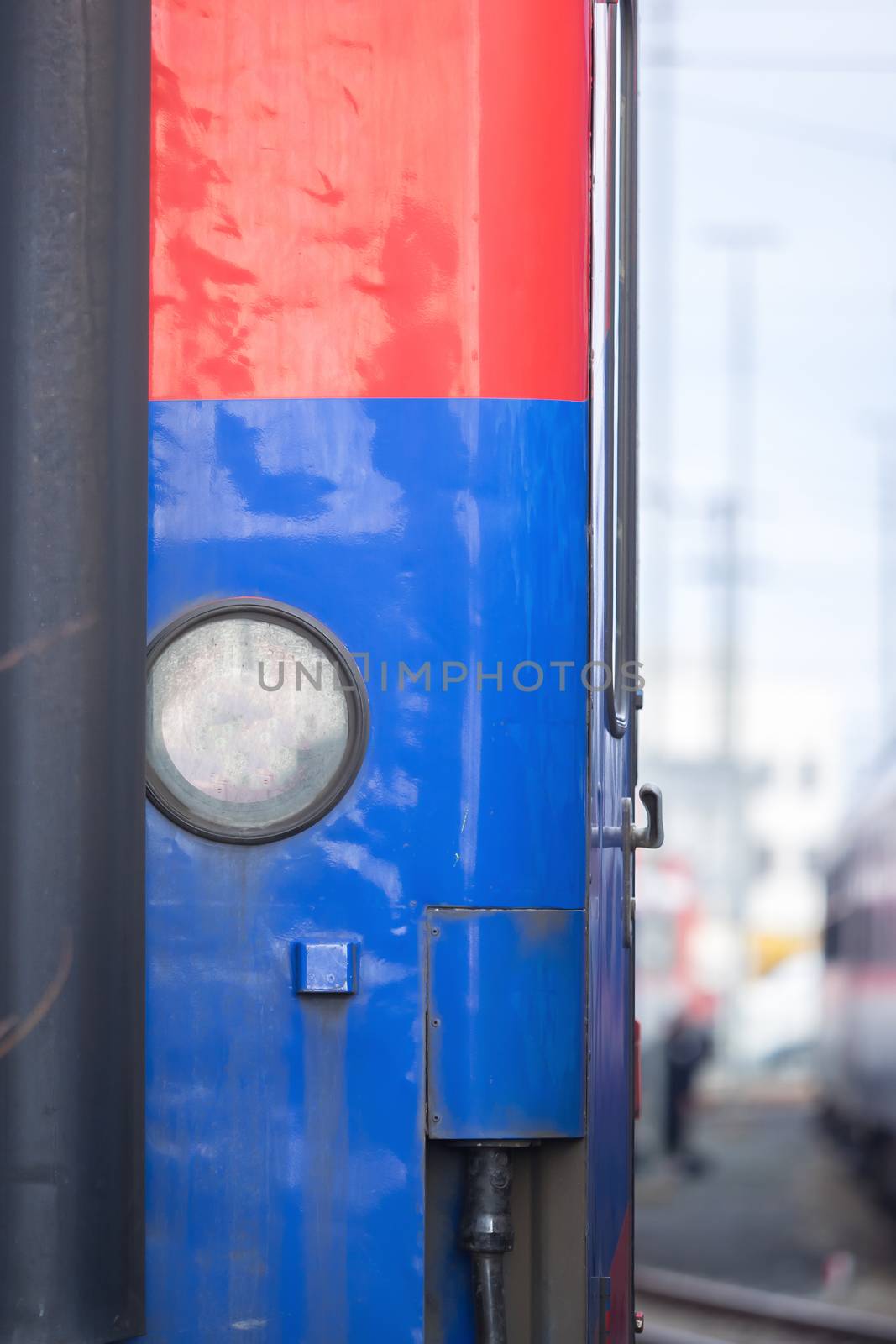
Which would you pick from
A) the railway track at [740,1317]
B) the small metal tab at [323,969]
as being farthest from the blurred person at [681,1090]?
the small metal tab at [323,969]

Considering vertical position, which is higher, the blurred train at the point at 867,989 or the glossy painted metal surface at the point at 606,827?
the glossy painted metal surface at the point at 606,827

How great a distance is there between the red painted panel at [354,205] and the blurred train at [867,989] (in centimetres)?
1235

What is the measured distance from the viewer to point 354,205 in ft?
7.34

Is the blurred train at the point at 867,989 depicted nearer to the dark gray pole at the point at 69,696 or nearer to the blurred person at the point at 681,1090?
the blurred person at the point at 681,1090

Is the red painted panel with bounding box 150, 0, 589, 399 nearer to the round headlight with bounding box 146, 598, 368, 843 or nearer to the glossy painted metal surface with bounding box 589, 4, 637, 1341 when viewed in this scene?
the glossy painted metal surface with bounding box 589, 4, 637, 1341

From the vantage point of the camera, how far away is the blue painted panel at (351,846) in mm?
2074

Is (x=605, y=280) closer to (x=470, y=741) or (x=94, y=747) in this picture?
(x=470, y=741)

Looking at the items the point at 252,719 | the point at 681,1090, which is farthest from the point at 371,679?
the point at 681,1090

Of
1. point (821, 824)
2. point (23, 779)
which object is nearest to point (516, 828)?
point (23, 779)

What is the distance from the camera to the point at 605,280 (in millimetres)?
A: 2592

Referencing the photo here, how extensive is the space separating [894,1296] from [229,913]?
10002mm

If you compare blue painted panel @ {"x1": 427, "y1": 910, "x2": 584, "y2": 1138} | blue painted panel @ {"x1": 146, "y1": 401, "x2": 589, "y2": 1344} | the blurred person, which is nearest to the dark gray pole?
blue painted panel @ {"x1": 146, "y1": 401, "x2": 589, "y2": 1344}

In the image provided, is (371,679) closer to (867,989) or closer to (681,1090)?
(867,989)

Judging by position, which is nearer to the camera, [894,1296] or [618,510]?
[618,510]
